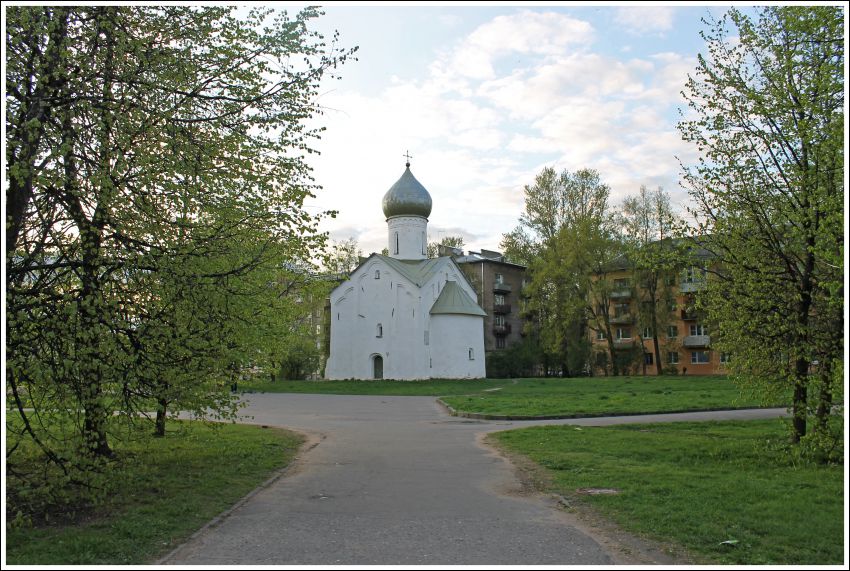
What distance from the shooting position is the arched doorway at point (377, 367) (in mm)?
50844

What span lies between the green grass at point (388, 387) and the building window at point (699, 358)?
2214cm

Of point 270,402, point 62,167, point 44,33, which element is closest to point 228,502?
point 62,167

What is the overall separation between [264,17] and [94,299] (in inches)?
211

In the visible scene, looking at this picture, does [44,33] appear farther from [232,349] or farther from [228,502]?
[228,502]

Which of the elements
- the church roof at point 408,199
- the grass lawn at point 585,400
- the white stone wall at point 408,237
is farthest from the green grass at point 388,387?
the church roof at point 408,199

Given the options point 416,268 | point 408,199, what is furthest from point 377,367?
point 408,199

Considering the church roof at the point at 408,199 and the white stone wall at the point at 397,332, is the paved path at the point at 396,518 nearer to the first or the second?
the white stone wall at the point at 397,332

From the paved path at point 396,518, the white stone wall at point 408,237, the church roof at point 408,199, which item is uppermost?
the church roof at point 408,199

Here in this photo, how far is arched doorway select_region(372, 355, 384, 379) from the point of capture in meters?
50.8

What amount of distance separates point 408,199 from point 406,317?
30.6ft

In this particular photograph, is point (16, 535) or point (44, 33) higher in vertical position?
point (44, 33)

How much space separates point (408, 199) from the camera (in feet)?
176

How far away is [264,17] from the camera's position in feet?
35.8

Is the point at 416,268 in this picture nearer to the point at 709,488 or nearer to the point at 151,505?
the point at 709,488
